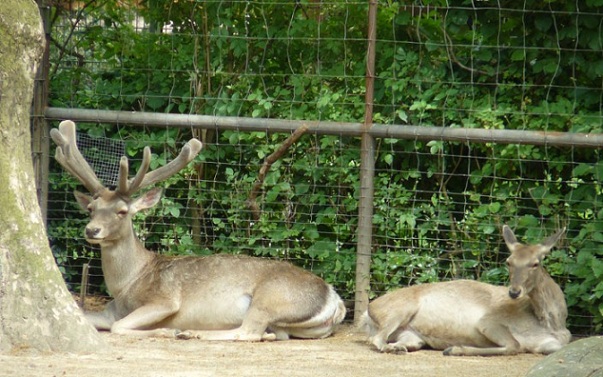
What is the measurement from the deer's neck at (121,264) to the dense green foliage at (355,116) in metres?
0.78

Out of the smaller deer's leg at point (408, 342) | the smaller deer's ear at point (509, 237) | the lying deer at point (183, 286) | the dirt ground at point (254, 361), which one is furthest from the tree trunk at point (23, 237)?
the smaller deer's ear at point (509, 237)

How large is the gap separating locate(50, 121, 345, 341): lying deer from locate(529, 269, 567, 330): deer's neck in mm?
1597

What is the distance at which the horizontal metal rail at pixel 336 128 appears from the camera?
875cm

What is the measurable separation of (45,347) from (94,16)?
15.3 ft

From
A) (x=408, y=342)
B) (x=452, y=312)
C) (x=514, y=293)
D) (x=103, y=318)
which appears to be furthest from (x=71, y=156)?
(x=514, y=293)

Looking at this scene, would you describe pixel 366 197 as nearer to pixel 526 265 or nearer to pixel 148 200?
pixel 526 265

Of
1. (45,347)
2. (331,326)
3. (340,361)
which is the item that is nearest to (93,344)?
(45,347)

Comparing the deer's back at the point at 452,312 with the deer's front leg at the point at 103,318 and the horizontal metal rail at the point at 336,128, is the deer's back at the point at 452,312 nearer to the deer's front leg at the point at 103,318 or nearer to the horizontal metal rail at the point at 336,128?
the horizontal metal rail at the point at 336,128

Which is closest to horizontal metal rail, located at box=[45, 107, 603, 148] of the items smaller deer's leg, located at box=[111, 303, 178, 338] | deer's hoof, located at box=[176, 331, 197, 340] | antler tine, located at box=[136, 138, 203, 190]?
antler tine, located at box=[136, 138, 203, 190]

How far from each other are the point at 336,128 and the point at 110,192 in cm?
193

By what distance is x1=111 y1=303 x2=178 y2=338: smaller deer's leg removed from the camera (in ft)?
28.8

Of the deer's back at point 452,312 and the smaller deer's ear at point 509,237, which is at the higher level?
the smaller deer's ear at point 509,237

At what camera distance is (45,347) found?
267 inches

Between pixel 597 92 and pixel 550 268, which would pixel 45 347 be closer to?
pixel 550 268
